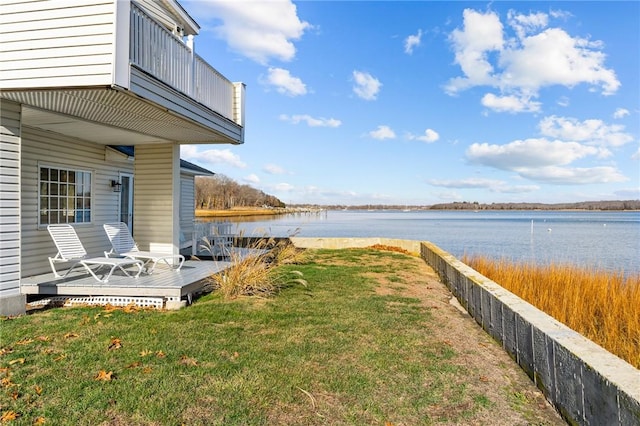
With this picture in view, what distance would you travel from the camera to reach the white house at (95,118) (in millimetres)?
4770

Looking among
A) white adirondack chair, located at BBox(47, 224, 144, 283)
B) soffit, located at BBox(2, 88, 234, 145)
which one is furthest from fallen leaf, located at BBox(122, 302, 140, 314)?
soffit, located at BBox(2, 88, 234, 145)

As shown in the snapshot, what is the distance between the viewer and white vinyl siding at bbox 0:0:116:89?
4680 mm

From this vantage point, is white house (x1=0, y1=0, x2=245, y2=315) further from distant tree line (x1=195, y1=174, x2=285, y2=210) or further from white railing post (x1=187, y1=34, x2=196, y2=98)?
distant tree line (x1=195, y1=174, x2=285, y2=210)

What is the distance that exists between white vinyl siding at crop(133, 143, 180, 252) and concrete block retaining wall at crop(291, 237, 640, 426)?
6.33 meters

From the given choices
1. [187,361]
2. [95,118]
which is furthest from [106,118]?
[187,361]

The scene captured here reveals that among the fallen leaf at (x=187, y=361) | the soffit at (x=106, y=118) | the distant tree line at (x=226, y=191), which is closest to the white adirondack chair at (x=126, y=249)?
the soffit at (x=106, y=118)

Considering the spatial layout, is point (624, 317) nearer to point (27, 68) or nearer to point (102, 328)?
point (102, 328)

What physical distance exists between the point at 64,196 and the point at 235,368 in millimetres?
6099

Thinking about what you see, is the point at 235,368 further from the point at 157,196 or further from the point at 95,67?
the point at 157,196

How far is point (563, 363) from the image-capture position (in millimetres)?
2941

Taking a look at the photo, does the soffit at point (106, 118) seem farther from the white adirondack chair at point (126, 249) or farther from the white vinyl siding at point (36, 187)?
the white adirondack chair at point (126, 249)

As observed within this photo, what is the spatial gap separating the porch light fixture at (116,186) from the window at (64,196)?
72 centimetres

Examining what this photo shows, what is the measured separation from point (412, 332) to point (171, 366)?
→ 2.76 metres

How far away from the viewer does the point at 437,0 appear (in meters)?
13.1
